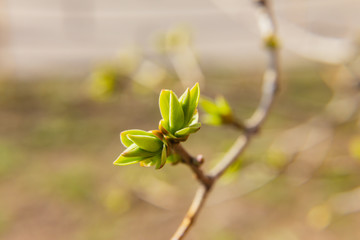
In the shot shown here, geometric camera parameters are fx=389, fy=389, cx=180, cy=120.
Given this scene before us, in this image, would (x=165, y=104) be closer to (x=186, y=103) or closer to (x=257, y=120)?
(x=186, y=103)

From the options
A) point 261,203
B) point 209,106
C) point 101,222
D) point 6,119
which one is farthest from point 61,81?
point 209,106

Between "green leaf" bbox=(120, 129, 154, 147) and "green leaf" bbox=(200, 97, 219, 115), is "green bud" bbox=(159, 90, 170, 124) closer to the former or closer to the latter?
"green leaf" bbox=(120, 129, 154, 147)

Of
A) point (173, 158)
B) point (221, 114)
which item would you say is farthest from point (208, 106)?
point (173, 158)

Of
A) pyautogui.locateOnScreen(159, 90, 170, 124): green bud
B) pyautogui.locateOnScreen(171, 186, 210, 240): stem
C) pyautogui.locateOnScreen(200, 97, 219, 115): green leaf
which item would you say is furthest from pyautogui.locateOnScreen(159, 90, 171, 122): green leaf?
pyautogui.locateOnScreen(200, 97, 219, 115): green leaf

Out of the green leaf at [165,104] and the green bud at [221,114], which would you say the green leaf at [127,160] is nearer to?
the green leaf at [165,104]

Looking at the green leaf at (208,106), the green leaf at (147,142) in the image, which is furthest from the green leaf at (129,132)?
the green leaf at (208,106)
